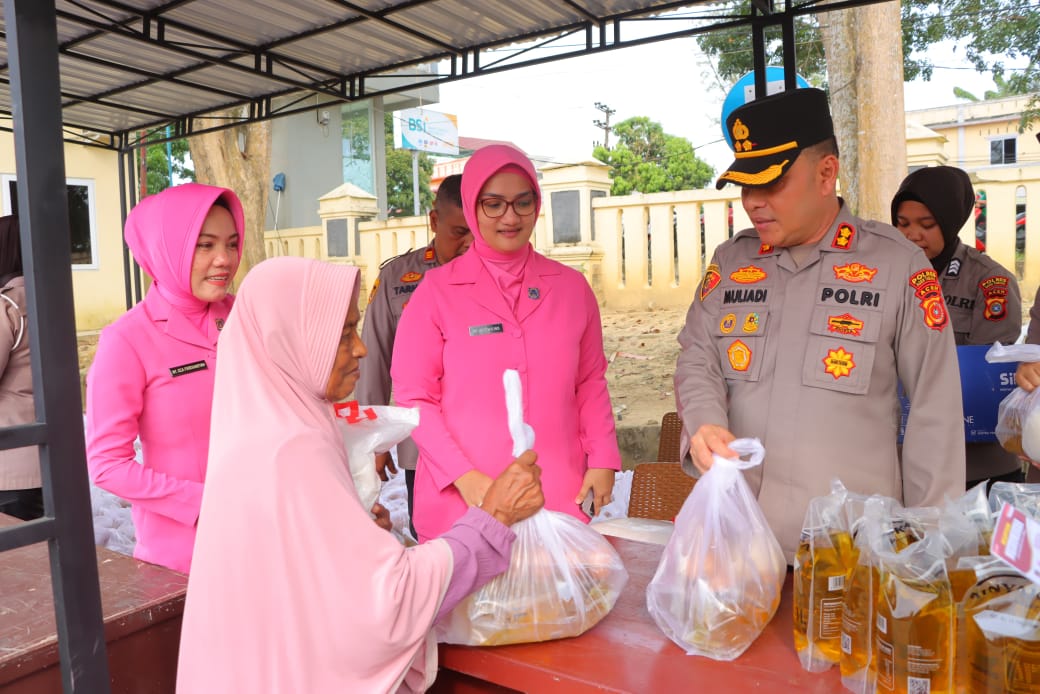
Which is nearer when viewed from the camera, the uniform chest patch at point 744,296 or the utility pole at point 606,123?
the uniform chest patch at point 744,296

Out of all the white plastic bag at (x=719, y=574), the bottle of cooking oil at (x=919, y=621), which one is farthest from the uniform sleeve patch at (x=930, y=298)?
the bottle of cooking oil at (x=919, y=621)

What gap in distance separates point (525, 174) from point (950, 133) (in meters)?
21.6

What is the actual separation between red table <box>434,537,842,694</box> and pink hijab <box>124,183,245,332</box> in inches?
45.7

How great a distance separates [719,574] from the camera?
4.25 feet

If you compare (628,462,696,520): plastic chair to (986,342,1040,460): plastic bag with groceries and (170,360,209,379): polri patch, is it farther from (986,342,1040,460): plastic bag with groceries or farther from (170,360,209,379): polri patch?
(170,360,209,379): polri patch

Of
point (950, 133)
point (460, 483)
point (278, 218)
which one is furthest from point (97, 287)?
point (950, 133)

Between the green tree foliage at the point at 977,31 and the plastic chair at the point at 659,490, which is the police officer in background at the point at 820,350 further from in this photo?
the green tree foliage at the point at 977,31

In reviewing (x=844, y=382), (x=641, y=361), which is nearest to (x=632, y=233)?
(x=641, y=361)

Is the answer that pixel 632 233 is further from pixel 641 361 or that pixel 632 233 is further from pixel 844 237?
pixel 844 237

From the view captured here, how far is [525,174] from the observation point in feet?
7.43

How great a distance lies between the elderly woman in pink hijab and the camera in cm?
119

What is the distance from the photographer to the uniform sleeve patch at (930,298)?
5.44ft

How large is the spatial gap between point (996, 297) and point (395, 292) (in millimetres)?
2232

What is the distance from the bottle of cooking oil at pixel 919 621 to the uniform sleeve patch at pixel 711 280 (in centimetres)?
103
